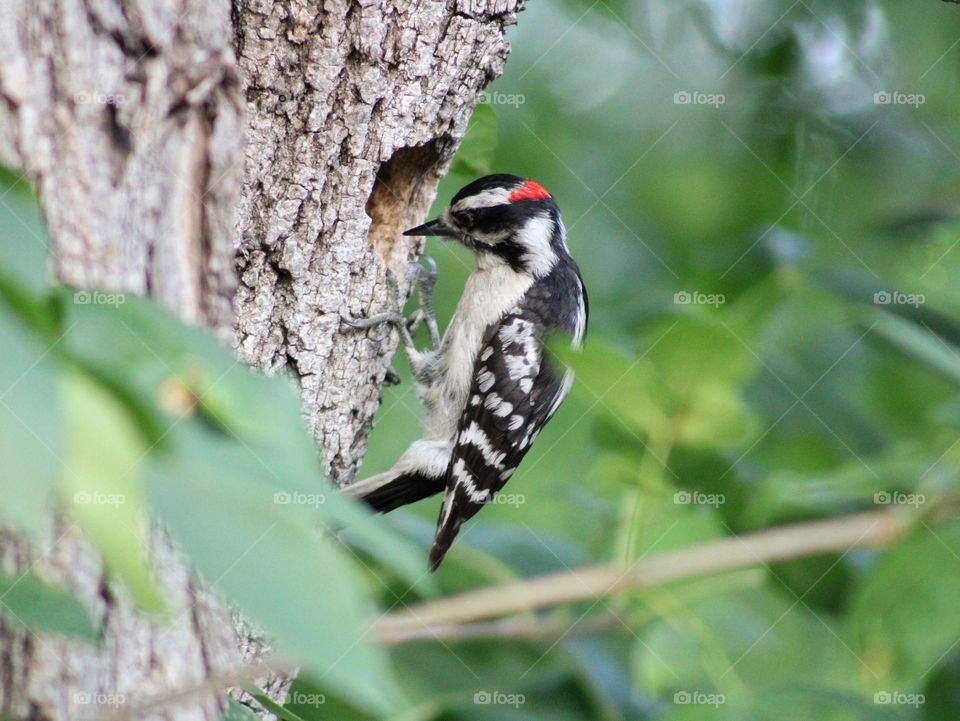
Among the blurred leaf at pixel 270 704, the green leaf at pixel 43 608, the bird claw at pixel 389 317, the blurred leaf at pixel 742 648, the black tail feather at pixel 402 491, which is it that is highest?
the green leaf at pixel 43 608

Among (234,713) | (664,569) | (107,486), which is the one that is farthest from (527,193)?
(107,486)

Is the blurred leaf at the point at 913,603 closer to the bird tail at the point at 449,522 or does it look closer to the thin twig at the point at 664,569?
the thin twig at the point at 664,569

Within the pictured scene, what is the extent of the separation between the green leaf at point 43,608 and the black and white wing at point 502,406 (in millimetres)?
2181

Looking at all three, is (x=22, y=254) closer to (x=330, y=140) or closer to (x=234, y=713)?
(x=234, y=713)

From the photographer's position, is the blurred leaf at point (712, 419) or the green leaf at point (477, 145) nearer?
the blurred leaf at point (712, 419)

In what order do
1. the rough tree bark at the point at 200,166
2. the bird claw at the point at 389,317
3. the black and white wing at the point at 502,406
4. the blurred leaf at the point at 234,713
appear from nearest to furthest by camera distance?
the rough tree bark at the point at 200,166, the blurred leaf at the point at 234,713, the bird claw at the point at 389,317, the black and white wing at the point at 502,406

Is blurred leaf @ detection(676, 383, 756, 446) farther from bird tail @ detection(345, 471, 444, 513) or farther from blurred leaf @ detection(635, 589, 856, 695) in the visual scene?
bird tail @ detection(345, 471, 444, 513)

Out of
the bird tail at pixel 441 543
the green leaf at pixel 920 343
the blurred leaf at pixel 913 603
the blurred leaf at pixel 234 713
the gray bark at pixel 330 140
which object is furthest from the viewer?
the bird tail at pixel 441 543

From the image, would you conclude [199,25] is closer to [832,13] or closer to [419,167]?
[419,167]

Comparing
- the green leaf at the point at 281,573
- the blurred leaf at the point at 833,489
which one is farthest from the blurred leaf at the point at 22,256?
the blurred leaf at the point at 833,489

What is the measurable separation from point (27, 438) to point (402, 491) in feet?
9.25

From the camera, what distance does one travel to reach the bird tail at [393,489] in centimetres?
316

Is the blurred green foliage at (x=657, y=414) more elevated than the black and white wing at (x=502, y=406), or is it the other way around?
the blurred green foliage at (x=657, y=414)

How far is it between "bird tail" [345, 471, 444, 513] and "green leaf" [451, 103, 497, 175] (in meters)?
1.08
